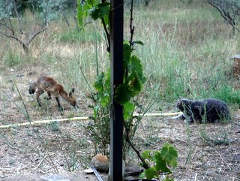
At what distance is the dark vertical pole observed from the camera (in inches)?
76.4

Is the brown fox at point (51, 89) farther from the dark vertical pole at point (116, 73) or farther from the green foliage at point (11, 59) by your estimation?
the dark vertical pole at point (116, 73)

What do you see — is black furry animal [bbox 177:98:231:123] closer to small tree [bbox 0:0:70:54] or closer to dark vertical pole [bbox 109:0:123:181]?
dark vertical pole [bbox 109:0:123:181]

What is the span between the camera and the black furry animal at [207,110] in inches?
198

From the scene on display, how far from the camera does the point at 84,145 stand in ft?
14.2

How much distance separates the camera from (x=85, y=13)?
87.4 inches

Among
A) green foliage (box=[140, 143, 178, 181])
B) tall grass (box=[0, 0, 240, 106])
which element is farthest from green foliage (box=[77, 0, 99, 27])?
tall grass (box=[0, 0, 240, 106])

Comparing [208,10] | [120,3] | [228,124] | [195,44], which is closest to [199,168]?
[228,124]

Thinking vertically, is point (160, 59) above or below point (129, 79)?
below

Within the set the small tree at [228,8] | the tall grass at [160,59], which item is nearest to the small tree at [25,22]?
the tall grass at [160,59]

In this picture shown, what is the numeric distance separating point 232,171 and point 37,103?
3.16 m

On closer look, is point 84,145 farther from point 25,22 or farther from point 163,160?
point 25,22

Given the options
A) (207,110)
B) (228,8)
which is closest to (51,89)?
(207,110)

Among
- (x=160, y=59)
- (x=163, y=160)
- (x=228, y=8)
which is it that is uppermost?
(x=228, y=8)

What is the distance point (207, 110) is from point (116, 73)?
3247 millimetres
